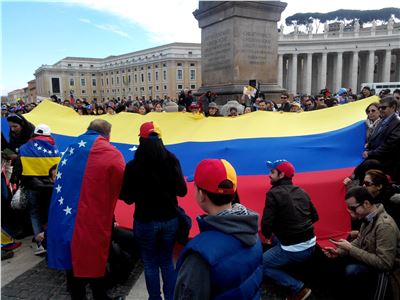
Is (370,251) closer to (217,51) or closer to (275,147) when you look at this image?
(275,147)

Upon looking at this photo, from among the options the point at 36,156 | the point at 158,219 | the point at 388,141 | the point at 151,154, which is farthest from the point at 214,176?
the point at 36,156

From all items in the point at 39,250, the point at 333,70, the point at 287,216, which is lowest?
the point at 39,250

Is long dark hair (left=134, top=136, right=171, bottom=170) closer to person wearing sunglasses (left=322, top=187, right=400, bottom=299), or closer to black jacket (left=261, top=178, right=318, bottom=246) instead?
black jacket (left=261, top=178, right=318, bottom=246)

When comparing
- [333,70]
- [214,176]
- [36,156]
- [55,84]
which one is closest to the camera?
[214,176]

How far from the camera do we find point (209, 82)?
1074 cm

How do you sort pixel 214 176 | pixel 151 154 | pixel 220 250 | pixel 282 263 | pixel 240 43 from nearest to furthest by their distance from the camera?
pixel 220 250 < pixel 214 176 < pixel 151 154 < pixel 282 263 < pixel 240 43

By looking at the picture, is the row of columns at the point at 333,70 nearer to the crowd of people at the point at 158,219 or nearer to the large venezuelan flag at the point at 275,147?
the large venezuelan flag at the point at 275,147

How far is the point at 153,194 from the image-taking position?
3.11 metres

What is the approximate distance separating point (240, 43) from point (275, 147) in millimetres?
5308

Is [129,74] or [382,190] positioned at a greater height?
[129,74]

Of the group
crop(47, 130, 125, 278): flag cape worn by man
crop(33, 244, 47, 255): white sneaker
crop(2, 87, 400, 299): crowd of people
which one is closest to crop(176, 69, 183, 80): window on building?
crop(33, 244, 47, 255): white sneaker

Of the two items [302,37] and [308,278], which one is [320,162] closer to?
[308,278]

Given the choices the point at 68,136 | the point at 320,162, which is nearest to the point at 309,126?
the point at 320,162

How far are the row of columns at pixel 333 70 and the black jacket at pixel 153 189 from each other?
71313 millimetres
